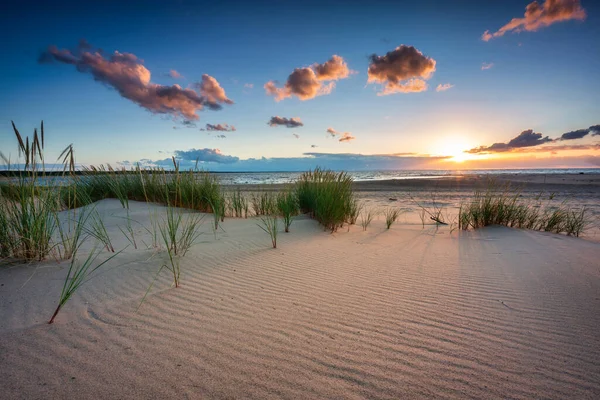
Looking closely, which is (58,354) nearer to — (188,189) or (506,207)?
(188,189)

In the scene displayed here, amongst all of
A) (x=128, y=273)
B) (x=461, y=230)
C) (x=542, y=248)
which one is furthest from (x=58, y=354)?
(x=461, y=230)

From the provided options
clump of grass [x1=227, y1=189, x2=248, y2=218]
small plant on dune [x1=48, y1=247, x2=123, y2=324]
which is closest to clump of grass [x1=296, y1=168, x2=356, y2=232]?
clump of grass [x1=227, y1=189, x2=248, y2=218]

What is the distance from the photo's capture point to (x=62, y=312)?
1.90 m

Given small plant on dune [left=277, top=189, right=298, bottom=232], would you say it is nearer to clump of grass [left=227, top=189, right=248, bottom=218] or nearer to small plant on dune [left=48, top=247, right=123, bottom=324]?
clump of grass [left=227, top=189, right=248, bottom=218]

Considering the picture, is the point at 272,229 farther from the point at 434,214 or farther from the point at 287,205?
the point at 434,214

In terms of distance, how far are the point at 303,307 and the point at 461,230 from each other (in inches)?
177

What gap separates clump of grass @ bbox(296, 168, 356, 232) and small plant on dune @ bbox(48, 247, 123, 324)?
343 centimetres

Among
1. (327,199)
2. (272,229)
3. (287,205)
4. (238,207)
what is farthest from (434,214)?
(238,207)

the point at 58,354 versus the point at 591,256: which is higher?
the point at 58,354

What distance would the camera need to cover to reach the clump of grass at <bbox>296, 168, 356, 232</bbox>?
513 cm

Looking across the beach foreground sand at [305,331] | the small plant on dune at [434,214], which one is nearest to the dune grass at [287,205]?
the beach foreground sand at [305,331]

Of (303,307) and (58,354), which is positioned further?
(303,307)

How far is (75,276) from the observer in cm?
204

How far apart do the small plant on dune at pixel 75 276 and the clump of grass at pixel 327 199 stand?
11.2 ft
